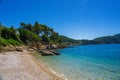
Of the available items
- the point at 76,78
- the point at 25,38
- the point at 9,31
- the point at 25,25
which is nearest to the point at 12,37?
the point at 9,31

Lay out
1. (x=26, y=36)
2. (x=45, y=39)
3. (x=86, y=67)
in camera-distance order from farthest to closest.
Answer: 1. (x=45, y=39)
2. (x=26, y=36)
3. (x=86, y=67)

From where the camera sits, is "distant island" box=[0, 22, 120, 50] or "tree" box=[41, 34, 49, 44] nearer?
"distant island" box=[0, 22, 120, 50]

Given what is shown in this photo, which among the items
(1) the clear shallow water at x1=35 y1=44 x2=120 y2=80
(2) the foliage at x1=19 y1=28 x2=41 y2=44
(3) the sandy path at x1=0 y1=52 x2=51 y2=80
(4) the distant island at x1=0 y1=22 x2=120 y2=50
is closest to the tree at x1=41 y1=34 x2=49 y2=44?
(4) the distant island at x1=0 y1=22 x2=120 y2=50

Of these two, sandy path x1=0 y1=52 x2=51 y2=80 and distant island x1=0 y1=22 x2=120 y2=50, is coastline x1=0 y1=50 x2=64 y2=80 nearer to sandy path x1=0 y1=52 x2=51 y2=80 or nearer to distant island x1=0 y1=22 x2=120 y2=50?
sandy path x1=0 y1=52 x2=51 y2=80

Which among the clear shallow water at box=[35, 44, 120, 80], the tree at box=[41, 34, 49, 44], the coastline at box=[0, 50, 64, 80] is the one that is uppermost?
the tree at box=[41, 34, 49, 44]

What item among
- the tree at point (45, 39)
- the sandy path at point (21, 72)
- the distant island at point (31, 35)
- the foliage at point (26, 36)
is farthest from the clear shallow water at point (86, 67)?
the tree at point (45, 39)

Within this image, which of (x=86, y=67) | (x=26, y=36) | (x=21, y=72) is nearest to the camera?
(x=21, y=72)

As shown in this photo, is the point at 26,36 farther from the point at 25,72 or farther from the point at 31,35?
the point at 25,72

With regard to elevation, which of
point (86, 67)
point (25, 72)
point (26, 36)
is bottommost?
point (86, 67)

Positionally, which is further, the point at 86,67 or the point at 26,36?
the point at 26,36

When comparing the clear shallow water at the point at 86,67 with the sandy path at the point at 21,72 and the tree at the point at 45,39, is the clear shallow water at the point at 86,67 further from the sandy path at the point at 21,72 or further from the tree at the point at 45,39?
the tree at the point at 45,39

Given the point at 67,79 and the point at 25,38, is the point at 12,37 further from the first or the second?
the point at 67,79

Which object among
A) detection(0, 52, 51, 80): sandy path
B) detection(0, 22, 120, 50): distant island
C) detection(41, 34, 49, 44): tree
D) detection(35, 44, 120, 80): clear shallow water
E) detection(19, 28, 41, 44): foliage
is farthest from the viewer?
detection(41, 34, 49, 44): tree

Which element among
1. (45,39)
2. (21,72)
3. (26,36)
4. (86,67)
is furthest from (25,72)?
(45,39)
